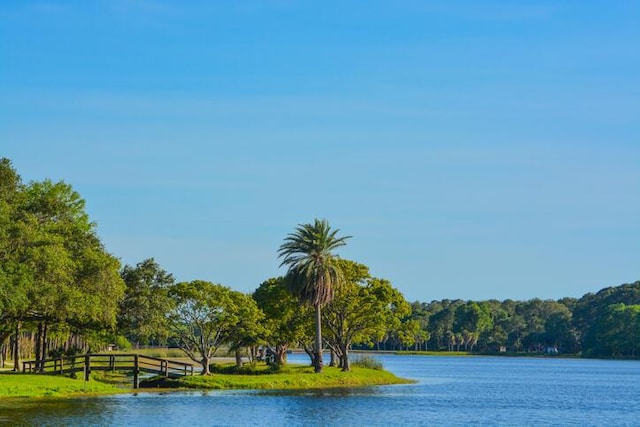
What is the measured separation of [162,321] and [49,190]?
50.5 feet

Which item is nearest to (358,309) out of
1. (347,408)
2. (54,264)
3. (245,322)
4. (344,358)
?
(344,358)

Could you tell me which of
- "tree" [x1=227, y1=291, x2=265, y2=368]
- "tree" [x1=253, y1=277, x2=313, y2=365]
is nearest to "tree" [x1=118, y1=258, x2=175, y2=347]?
"tree" [x1=227, y1=291, x2=265, y2=368]

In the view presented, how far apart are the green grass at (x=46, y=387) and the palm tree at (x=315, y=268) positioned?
23999mm

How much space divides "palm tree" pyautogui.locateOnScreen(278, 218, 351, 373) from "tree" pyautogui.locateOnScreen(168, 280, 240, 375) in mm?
7403

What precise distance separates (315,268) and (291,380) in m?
12.2

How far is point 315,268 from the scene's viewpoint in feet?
317

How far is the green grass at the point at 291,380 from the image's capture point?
84562 mm

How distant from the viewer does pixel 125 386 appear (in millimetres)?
84875

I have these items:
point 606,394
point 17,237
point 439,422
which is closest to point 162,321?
point 17,237

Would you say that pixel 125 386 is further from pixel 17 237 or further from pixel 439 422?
pixel 439 422

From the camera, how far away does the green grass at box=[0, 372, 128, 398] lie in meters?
68.2

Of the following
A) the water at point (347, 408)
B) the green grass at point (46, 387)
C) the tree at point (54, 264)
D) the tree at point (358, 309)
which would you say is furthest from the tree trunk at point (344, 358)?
the green grass at point (46, 387)

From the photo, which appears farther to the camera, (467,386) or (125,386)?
(467,386)

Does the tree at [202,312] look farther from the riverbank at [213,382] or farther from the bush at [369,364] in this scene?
the bush at [369,364]
